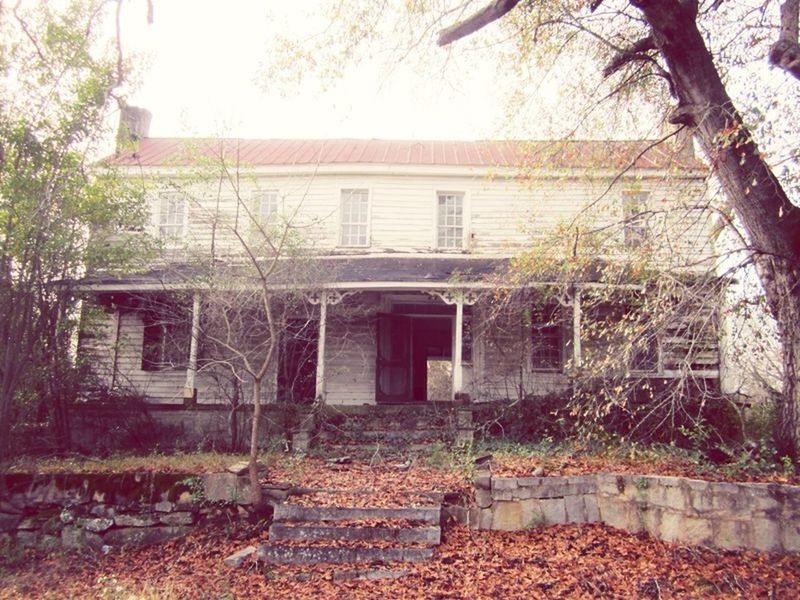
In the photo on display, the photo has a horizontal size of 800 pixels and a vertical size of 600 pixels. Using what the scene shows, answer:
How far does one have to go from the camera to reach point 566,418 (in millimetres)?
9828

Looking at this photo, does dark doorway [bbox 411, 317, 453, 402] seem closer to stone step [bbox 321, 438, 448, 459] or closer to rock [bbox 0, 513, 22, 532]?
stone step [bbox 321, 438, 448, 459]

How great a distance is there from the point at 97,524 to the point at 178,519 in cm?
100

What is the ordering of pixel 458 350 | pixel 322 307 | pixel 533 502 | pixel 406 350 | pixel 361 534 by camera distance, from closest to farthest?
pixel 361 534 → pixel 533 502 → pixel 322 307 → pixel 458 350 → pixel 406 350

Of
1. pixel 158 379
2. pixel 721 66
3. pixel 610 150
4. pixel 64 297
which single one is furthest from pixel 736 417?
pixel 158 379

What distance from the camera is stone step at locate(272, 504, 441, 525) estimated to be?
21.4ft

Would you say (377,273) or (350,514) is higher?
(377,273)

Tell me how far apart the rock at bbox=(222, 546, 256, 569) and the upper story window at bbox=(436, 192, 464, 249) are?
8984mm

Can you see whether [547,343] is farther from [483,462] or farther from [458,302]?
[483,462]

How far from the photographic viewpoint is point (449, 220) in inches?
551

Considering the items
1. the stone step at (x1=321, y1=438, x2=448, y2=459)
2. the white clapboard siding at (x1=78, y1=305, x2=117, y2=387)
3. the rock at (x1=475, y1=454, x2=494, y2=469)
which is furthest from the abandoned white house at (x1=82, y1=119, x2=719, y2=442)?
the rock at (x1=475, y1=454, x2=494, y2=469)

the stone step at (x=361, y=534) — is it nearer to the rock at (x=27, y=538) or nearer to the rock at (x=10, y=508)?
the rock at (x=27, y=538)

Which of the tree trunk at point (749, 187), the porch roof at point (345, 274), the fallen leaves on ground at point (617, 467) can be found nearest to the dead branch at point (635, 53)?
the tree trunk at point (749, 187)

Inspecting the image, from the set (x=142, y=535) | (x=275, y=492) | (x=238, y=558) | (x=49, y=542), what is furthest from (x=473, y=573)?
(x=49, y=542)

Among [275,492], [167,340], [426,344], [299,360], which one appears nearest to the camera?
[275,492]
